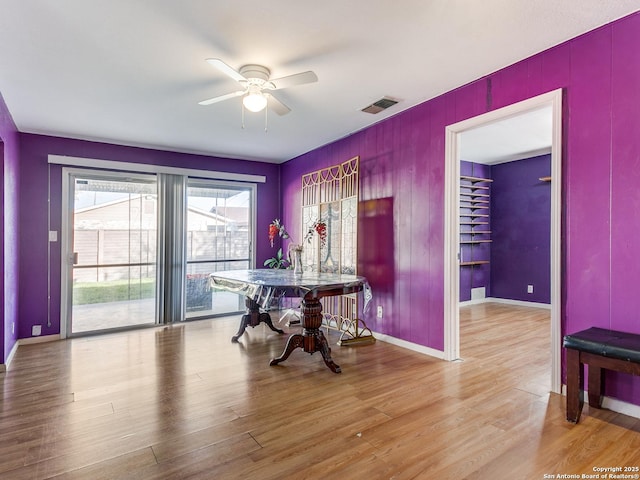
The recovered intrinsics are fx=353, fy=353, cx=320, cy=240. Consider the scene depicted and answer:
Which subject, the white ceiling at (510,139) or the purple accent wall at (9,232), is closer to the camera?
the purple accent wall at (9,232)

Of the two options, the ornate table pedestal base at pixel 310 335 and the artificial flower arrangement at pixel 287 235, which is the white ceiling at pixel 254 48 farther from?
the ornate table pedestal base at pixel 310 335

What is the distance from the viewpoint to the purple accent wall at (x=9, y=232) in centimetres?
321

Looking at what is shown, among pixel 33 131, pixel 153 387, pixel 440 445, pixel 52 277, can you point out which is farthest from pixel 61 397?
pixel 33 131

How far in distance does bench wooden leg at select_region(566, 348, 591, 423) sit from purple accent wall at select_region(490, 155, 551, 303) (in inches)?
167

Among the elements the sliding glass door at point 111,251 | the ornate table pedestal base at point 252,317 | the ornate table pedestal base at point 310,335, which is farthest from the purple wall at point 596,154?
the sliding glass door at point 111,251

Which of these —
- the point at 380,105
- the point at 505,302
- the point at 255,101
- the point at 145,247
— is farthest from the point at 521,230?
the point at 145,247

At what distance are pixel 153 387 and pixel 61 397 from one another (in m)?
0.62

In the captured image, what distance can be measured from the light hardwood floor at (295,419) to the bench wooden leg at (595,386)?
0.09 metres

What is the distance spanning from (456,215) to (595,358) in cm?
161

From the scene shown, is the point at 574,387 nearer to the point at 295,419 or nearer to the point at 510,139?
the point at 295,419

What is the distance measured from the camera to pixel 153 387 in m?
2.77

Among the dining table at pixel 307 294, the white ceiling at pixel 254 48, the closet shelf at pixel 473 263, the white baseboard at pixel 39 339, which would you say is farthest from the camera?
the closet shelf at pixel 473 263

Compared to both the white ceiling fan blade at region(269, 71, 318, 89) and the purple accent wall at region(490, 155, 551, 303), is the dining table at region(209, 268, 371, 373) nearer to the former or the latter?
the white ceiling fan blade at region(269, 71, 318, 89)

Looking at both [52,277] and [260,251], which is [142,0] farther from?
[260,251]
